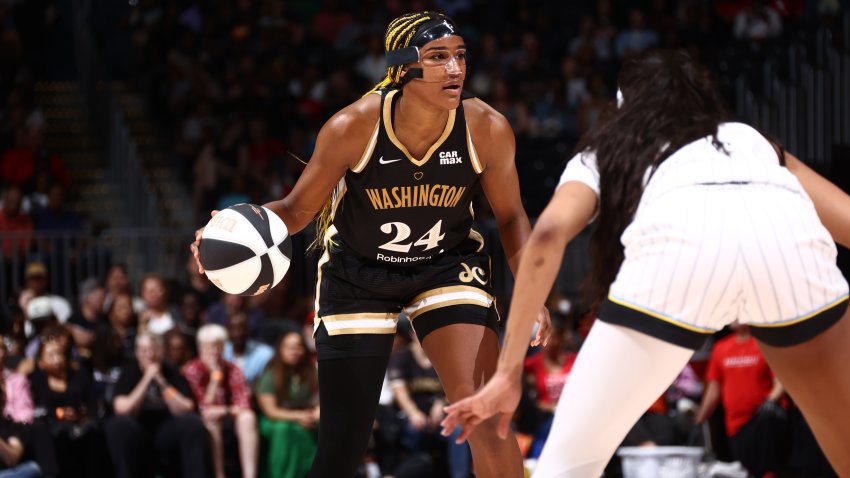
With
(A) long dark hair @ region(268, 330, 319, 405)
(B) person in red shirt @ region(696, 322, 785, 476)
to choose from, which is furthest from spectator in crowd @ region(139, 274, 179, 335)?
(B) person in red shirt @ region(696, 322, 785, 476)

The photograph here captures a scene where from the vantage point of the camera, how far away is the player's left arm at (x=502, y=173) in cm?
452

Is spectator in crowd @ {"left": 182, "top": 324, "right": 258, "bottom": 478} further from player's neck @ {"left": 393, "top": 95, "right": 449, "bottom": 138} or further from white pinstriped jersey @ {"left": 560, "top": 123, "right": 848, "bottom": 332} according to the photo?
white pinstriped jersey @ {"left": 560, "top": 123, "right": 848, "bottom": 332}

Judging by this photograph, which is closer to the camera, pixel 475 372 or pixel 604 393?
pixel 604 393

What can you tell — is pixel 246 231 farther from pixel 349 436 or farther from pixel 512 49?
pixel 512 49

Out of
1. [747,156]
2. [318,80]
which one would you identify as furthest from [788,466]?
[318,80]

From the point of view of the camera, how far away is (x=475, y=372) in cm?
434

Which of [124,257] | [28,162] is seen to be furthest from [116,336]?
[28,162]

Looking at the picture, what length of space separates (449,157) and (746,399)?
516cm

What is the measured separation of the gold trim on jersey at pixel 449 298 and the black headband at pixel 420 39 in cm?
87

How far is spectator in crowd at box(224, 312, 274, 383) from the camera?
9383 millimetres

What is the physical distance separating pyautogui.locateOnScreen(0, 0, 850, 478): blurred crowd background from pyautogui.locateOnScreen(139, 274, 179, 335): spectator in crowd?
0.02 meters

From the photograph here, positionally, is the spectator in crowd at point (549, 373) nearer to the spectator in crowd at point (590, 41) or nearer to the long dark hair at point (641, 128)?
the spectator in crowd at point (590, 41)

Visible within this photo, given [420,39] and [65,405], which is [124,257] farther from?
[420,39]

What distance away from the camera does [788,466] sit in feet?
28.0
